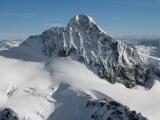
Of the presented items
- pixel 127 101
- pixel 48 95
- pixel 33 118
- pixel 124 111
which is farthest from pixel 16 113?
pixel 127 101

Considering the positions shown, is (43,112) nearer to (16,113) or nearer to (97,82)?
(16,113)

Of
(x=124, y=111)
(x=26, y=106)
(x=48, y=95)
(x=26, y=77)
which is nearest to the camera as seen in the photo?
(x=124, y=111)

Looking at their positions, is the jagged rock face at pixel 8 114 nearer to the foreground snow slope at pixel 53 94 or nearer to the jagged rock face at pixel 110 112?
the foreground snow slope at pixel 53 94

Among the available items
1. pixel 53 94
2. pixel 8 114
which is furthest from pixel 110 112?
pixel 8 114

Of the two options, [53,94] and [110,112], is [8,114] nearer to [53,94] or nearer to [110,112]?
[53,94]

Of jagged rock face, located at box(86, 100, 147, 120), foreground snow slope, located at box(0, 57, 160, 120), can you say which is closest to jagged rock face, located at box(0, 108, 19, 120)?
foreground snow slope, located at box(0, 57, 160, 120)

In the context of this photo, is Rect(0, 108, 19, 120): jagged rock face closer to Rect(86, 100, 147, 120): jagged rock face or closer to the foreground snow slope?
the foreground snow slope
